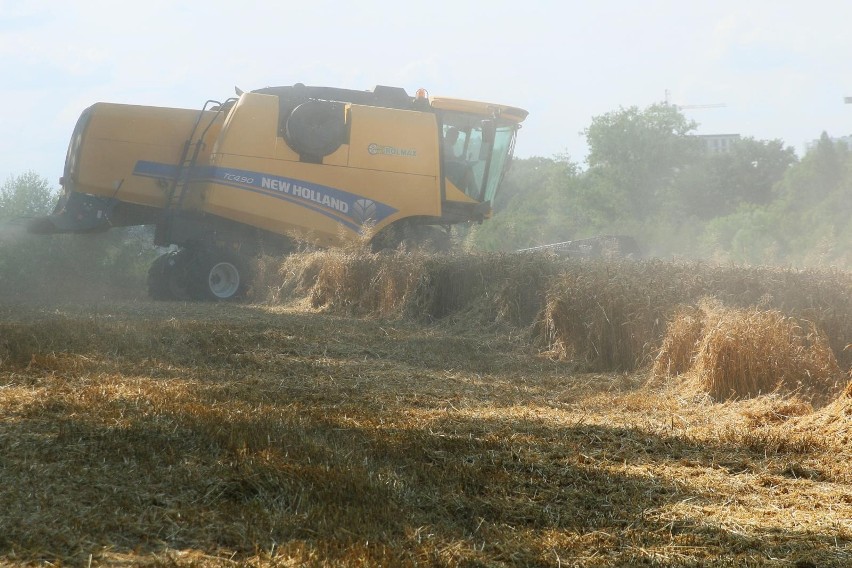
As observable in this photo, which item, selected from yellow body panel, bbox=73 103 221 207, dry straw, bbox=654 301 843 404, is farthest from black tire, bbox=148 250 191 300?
dry straw, bbox=654 301 843 404

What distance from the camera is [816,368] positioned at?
7.36m

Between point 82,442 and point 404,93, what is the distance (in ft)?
46.5

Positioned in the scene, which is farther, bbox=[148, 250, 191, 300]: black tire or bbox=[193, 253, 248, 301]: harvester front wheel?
bbox=[148, 250, 191, 300]: black tire

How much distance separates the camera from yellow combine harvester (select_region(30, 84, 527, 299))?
→ 54.4ft

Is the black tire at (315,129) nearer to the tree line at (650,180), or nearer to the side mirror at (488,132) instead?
the side mirror at (488,132)

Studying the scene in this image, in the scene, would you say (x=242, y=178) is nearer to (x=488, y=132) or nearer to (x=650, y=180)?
(x=488, y=132)

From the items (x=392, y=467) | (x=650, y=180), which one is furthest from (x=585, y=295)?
(x=650, y=180)

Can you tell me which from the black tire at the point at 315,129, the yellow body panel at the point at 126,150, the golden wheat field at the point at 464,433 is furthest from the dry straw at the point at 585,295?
the yellow body panel at the point at 126,150

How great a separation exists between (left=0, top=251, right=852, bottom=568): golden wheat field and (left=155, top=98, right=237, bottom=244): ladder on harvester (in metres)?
5.14

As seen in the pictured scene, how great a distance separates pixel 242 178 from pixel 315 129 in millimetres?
1517

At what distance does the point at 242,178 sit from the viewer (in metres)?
16.6

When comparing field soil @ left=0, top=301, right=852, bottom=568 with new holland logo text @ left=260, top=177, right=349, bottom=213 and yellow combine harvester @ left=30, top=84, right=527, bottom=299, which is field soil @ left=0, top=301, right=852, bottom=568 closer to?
yellow combine harvester @ left=30, top=84, right=527, bottom=299

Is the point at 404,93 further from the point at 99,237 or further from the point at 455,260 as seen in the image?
the point at 99,237

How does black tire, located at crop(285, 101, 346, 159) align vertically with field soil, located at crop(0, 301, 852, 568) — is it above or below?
above
